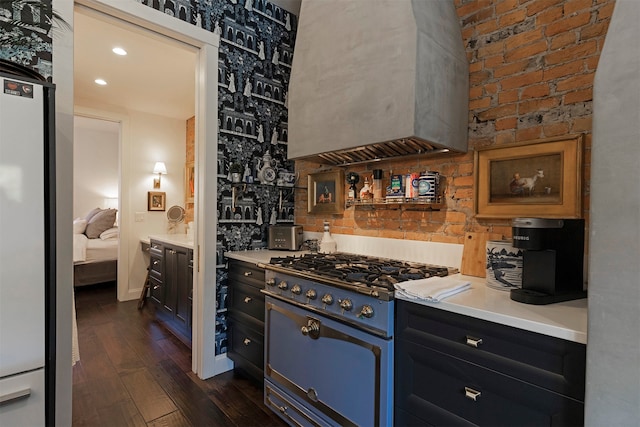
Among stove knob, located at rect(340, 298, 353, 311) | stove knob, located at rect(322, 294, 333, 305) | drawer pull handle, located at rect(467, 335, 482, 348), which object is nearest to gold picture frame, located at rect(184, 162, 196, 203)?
stove knob, located at rect(322, 294, 333, 305)

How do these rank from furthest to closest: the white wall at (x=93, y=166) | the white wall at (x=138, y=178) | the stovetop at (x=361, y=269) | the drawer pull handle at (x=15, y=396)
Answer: the white wall at (x=93, y=166) → the white wall at (x=138, y=178) → the stovetop at (x=361, y=269) → the drawer pull handle at (x=15, y=396)

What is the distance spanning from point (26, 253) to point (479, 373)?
1.74 meters

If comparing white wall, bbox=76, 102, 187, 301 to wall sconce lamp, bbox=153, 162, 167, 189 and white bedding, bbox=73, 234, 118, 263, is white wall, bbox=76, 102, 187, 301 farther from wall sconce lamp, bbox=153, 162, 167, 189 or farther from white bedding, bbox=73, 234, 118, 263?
white bedding, bbox=73, 234, 118, 263

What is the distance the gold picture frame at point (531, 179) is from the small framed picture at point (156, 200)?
14.4ft

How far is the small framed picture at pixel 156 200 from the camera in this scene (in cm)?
473

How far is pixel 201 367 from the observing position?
8.07 ft

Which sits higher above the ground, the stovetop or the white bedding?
the stovetop

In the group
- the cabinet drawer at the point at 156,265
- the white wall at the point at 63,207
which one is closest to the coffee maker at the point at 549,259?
the white wall at the point at 63,207

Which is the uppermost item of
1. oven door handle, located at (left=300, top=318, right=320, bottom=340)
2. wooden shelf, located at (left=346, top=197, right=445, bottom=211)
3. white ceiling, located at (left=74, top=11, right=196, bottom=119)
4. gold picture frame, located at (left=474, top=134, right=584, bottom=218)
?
white ceiling, located at (left=74, top=11, right=196, bottom=119)

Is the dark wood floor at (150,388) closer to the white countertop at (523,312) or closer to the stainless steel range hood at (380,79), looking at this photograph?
the white countertop at (523,312)

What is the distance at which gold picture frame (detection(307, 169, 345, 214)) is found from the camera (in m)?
2.60

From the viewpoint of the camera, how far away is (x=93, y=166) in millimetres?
6770

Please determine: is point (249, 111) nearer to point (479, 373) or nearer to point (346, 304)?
point (346, 304)

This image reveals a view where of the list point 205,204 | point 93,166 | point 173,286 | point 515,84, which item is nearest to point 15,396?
point 205,204
